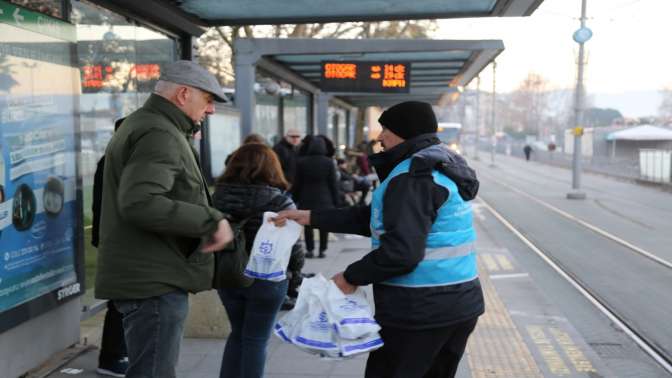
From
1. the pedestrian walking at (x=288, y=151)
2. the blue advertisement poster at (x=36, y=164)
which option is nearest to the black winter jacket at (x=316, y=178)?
the pedestrian walking at (x=288, y=151)

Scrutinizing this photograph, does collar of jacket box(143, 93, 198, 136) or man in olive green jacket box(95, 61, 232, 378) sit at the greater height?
collar of jacket box(143, 93, 198, 136)

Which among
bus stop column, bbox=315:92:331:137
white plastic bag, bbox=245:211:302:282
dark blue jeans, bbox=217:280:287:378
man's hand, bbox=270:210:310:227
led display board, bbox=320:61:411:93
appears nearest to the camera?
man's hand, bbox=270:210:310:227

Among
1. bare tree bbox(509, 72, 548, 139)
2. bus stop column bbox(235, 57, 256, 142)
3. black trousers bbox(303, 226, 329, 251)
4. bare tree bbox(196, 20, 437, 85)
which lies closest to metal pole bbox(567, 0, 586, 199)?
bare tree bbox(196, 20, 437, 85)

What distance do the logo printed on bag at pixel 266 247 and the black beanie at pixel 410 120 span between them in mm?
916

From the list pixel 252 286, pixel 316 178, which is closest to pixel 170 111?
pixel 252 286

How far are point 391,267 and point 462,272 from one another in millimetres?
331

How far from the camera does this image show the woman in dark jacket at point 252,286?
3.83 metres

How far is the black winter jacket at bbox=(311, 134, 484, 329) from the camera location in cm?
265

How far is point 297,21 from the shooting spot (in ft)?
23.6

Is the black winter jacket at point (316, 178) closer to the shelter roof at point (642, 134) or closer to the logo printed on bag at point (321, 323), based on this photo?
the logo printed on bag at point (321, 323)

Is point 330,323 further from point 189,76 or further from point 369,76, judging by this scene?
point 369,76

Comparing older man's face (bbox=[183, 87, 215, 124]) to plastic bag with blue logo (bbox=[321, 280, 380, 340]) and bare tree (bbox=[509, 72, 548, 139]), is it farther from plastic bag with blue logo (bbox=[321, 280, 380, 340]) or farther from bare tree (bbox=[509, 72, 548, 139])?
bare tree (bbox=[509, 72, 548, 139])

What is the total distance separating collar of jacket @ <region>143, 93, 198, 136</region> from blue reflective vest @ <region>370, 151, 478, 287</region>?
830 mm

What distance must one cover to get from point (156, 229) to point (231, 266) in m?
0.64
